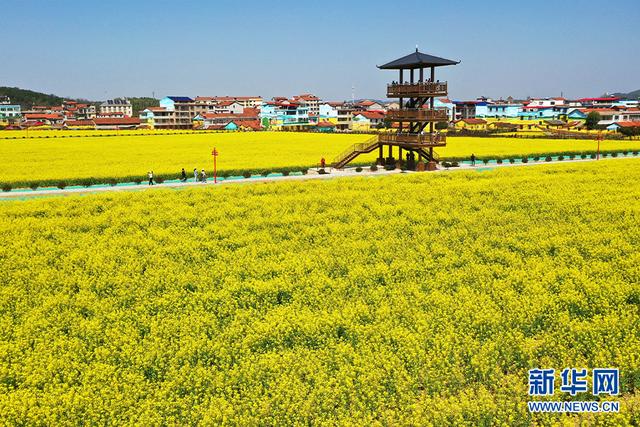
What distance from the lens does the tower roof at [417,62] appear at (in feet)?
129

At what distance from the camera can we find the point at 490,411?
8.05 m

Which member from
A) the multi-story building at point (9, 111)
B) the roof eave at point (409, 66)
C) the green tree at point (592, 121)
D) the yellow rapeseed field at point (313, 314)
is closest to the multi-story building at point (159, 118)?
the multi-story building at point (9, 111)

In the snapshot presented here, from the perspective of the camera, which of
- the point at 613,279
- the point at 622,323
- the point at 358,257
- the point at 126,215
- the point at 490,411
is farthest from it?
the point at 126,215

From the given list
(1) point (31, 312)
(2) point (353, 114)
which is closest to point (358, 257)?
(1) point (31, 312)

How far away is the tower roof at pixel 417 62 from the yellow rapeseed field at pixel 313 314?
20.8 m

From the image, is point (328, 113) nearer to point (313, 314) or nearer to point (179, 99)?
point (179, 99)

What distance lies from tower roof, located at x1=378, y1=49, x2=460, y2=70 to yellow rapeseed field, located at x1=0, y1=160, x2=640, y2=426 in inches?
819

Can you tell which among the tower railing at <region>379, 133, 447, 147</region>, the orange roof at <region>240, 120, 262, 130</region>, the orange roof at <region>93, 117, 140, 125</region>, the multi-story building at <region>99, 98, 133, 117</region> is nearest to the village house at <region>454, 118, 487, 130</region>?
the orange roof at <region>240, 120, 262, 130</region>

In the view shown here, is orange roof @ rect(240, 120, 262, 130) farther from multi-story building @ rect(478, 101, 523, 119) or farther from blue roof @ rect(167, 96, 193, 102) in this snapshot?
multi-story building @ rect(478, 101, 523, 119)

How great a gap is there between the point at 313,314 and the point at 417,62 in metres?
32.0

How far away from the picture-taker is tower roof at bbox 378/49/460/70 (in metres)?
39.3

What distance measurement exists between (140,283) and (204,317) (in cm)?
341

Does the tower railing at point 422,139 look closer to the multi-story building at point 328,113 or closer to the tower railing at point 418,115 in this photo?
the tower railing at point 418,115

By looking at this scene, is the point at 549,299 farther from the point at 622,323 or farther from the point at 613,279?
the point at 613,279
